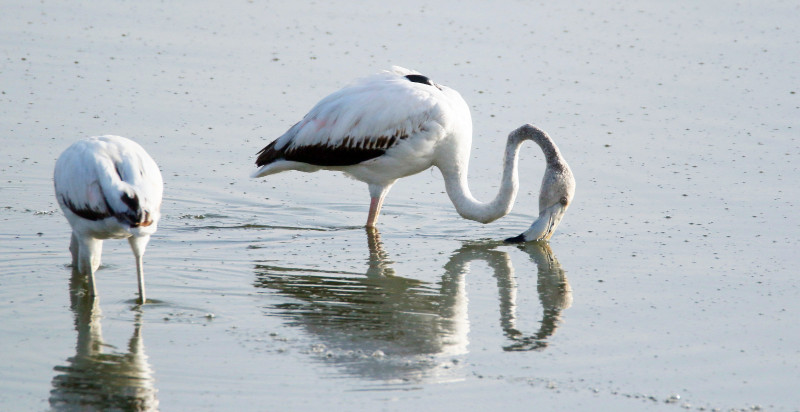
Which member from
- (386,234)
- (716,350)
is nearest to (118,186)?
(386,234)

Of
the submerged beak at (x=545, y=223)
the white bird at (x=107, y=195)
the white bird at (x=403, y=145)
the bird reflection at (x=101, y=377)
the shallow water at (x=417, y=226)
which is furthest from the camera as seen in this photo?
the white bird at (x=403, y=145)

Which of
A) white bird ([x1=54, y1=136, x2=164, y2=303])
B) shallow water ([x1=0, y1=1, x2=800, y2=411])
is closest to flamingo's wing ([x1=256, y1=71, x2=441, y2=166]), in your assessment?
shallow water ([x1=0, y1=1, x2=800, y2=411])

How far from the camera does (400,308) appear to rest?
673 centimetres

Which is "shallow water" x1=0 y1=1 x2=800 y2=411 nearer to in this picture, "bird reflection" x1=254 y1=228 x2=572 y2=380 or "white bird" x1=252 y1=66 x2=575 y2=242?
"bird reflection" x1=254 y1=228 x2=572 y2=380

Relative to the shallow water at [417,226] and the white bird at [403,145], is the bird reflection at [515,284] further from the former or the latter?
the white bird at [403,145]

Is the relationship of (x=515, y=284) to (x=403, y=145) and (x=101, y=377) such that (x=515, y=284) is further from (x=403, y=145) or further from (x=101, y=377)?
(x=101, y=377)

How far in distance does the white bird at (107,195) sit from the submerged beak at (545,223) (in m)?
2.91

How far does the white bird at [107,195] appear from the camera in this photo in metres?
6.01

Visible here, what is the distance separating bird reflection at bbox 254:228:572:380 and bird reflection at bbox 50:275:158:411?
3.15 feet

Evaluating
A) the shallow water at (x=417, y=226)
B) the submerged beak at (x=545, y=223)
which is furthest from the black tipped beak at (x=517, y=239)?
the shallow water at (x=417, y=226)

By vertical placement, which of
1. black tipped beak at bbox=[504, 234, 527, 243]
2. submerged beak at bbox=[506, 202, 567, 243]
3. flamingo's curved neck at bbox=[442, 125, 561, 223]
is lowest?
black tipped beak at bbox=[504, 234, 527, 243]

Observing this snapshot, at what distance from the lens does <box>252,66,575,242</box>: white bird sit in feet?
26.7

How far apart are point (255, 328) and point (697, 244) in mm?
3551

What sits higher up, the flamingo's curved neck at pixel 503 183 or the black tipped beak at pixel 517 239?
the flamingo's curved neck at pixel 503 183
